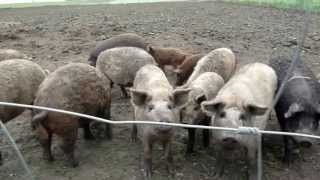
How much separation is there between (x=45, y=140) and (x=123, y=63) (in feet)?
7.45

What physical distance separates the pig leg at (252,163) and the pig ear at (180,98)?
0.82 metres

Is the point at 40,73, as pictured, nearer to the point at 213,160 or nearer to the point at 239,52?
the point at 213,160

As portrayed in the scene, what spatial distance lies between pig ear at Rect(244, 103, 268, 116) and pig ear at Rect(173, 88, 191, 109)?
653 millimetres

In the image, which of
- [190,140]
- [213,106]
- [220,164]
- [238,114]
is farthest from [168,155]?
[238,114]

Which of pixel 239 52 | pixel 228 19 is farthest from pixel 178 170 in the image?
pixel 228 19

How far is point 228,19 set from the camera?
13438 millimetres

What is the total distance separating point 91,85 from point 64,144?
764 millimetres

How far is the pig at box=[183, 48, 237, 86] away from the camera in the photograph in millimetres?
6602

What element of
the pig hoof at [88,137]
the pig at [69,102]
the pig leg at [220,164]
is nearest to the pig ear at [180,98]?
the pig leg at [220,164]

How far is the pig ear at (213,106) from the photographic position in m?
4.68

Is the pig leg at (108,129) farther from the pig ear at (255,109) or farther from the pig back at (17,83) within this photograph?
the pig ear at (255,109)

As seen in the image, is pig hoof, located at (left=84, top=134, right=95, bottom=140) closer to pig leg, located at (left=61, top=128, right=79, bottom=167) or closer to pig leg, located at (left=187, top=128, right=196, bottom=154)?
pig leg, located at (left=61, top=128, right=79, bottom=167)

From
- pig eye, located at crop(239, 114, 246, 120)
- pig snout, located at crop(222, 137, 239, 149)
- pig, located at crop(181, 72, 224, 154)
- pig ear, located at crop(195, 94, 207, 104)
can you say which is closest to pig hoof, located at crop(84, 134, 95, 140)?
pig, located at crop(181, 72, 224, 154)

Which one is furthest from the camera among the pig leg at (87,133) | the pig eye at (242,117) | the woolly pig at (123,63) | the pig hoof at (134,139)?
the woolly pig at (123,63)
